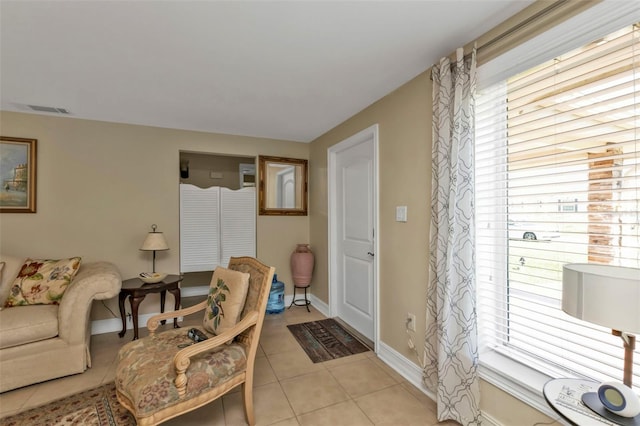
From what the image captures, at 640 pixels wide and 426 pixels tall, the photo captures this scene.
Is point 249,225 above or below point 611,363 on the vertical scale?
above

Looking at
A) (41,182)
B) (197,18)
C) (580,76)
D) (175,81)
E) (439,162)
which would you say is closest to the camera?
(580,76)

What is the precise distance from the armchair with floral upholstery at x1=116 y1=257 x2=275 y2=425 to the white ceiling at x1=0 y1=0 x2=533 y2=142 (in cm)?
147

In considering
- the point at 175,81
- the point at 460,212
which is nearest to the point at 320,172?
the point at 175,81

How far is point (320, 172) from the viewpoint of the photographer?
377 centimetres

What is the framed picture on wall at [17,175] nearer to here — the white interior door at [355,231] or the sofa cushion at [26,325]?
the sofa cushion at [26,325]

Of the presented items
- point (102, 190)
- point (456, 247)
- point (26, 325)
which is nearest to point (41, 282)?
point (26, 325)

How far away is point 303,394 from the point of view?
6.67 feet

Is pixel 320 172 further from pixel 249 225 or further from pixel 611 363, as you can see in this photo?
pixel 611 363

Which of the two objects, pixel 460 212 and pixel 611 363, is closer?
pixel 611 363

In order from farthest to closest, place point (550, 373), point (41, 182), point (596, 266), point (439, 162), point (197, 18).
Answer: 1. point (41, 182)
2. point (439, 162)
3. point (197, 18)
4. point (550, 373)
5. point (596, 266)

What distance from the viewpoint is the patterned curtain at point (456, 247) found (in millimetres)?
1643

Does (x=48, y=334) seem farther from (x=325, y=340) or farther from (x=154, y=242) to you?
(x=325, y=340)

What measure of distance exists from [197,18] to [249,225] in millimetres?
2635

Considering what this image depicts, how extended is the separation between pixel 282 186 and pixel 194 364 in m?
2.74
